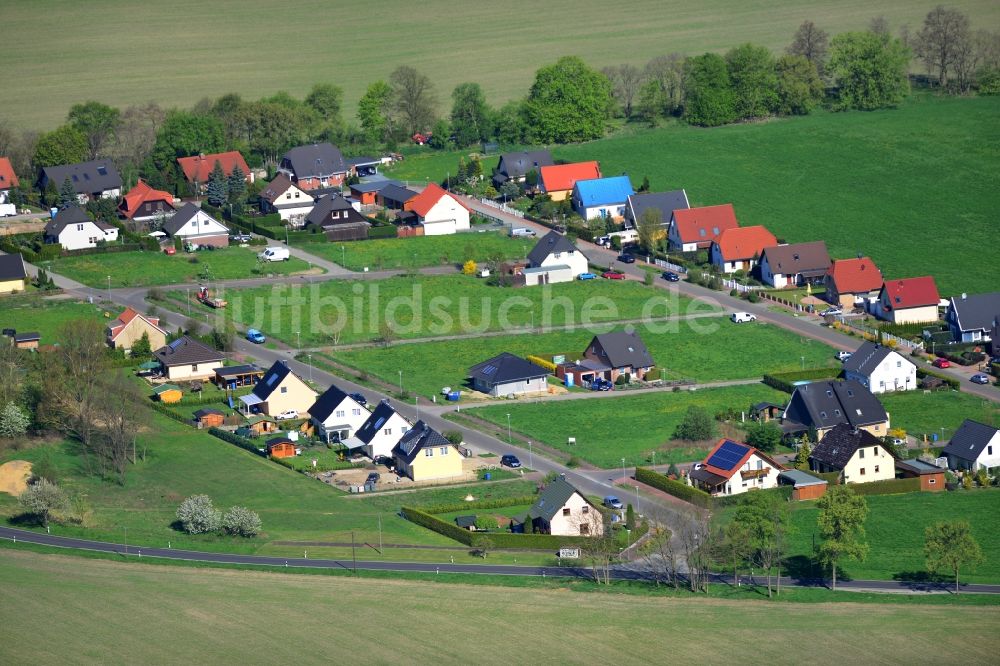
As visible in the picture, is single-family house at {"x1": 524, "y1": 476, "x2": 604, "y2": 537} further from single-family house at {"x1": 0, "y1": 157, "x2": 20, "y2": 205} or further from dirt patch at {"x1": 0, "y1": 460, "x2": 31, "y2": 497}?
single-family house at {"x1": 0, "y1": 157, "x2": 20, "y2": 205}

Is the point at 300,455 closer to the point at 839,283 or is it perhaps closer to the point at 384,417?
the point at 384,417

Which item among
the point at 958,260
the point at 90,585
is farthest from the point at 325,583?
the point at 958,260

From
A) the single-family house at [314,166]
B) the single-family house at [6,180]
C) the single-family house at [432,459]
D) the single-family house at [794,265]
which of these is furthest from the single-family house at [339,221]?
the single-family house at [432,459]

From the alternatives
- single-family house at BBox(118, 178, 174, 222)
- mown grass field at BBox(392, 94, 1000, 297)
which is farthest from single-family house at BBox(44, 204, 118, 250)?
mown grass field at BBox(392, 94, 1000, 297)

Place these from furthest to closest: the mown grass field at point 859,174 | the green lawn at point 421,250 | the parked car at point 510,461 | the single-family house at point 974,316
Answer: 1. the mown grass field at point 859,174
2. the green lawn at point 421,250
3. the single-family house at point 974,316
4. the parked car at point 510,461

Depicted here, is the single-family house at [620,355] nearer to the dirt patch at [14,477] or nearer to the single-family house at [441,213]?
the single-family house at [441,213]

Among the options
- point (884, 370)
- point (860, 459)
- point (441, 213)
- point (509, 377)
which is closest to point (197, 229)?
point (441, 213)
